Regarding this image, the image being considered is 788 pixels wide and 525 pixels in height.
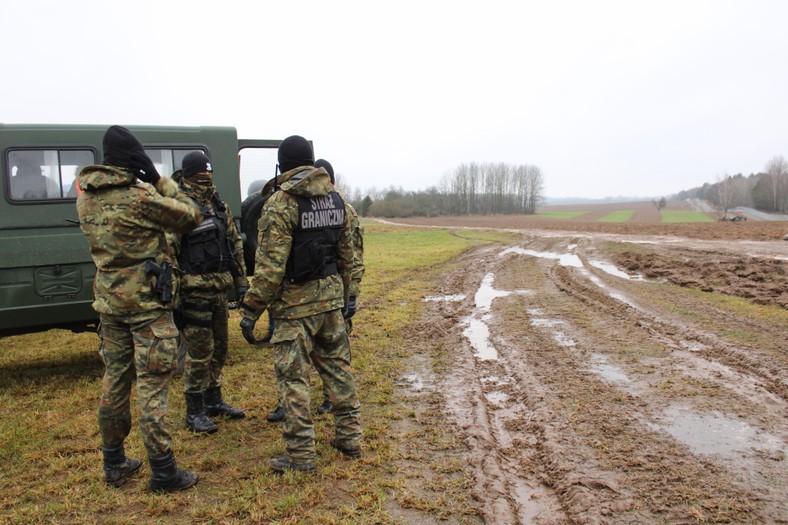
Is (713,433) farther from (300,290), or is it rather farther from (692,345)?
(300,290)

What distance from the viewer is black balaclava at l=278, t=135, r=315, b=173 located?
382 cm

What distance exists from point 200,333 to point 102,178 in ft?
5.37

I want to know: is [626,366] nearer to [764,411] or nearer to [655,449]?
[764,411]

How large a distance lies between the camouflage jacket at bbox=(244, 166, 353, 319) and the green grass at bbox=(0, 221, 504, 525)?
1217 millimetres

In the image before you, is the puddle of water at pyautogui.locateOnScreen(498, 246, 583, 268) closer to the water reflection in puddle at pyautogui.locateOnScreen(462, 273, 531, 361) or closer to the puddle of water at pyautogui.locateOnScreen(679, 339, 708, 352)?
the water reflection in puddle at pyautogui.locateOnScreen(462, 273, 531, 361)

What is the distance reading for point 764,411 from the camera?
450 centimetres

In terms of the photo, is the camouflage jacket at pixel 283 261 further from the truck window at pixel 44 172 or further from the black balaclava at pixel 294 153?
the truck window at pixel 44 172

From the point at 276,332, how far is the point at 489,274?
11099 mm

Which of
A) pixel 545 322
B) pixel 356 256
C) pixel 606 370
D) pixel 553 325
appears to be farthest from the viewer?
pixel 545 322

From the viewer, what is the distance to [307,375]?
3764mm

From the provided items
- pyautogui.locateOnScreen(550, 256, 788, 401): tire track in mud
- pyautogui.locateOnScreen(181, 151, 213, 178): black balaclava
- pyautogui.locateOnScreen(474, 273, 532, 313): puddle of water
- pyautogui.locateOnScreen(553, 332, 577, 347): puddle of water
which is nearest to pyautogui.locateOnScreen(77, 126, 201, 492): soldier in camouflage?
pyautogui.locateOnScreen(181, 151, 213, 178): black balaclava

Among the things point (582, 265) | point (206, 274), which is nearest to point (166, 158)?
point (206, 274)

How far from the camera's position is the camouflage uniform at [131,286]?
332cm

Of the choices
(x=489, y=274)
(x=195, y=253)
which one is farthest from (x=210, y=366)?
(x=489, y=274)
